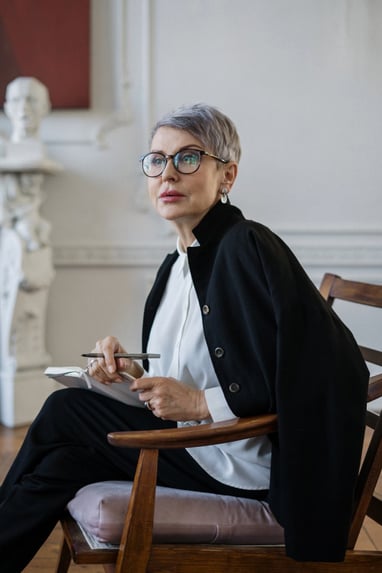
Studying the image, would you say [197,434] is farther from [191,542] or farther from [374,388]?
[374,388]

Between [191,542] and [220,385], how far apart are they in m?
0.31

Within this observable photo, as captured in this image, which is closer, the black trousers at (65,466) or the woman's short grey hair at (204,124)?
the black trousers at (65,466)

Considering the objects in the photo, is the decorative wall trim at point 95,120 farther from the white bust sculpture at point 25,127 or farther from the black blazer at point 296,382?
the black blazer at point 296,382

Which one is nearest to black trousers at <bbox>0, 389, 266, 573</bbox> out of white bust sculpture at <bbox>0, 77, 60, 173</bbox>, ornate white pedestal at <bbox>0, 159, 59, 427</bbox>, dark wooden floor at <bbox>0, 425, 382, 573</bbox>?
dark wooden floor at <bbox>0, 425, 382, 573</bbox>

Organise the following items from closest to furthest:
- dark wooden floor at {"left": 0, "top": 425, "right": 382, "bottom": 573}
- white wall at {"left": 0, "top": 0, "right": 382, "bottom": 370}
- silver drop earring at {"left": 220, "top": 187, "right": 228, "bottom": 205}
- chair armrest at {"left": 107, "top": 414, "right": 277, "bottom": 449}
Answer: chair armrest at {"left": 107, "top": 414, "right": 277, "bottom": 449} → silver drop earring at {"left": 220, "top": 187, "right": 228, "bottom": 205} → dark wooden floor at {"left": 0, "top": 425, "right": 382, "bottom": 573} → white wall at {"left": 0, "top": 0, "right": 382, "bottom": 370}

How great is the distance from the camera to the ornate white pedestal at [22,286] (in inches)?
142

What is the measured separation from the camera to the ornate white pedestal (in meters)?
3.62

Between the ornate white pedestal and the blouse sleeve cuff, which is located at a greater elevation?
the blouse sleeve cuff

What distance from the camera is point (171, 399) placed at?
4.40ft

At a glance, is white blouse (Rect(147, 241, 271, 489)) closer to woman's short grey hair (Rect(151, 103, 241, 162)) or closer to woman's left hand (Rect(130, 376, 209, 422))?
woman's left hand (Rect(130, 376, 209, 422))

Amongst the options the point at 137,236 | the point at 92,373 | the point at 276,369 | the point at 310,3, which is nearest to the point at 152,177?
the point at 92,373

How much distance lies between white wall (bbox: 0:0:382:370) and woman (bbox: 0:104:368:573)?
2.30m

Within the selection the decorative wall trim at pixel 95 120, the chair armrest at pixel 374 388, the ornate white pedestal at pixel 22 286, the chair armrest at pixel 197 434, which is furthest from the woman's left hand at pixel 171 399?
the decorative wall trim at pixel 95 120

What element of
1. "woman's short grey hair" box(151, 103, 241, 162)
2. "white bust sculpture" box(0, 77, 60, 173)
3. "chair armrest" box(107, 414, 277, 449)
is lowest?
"chair armrest" box(107, 414, 277, 449)
